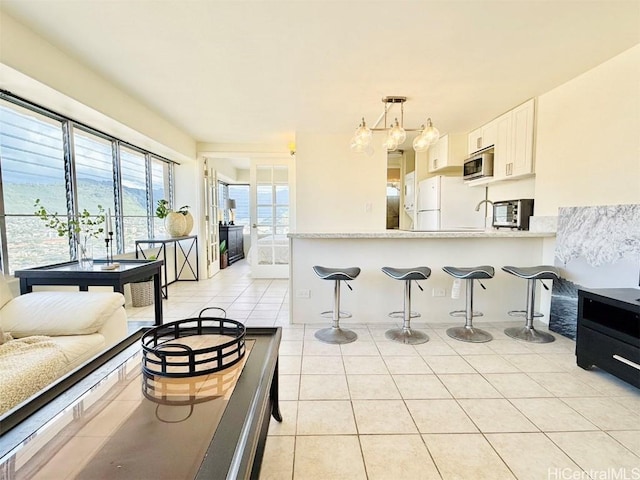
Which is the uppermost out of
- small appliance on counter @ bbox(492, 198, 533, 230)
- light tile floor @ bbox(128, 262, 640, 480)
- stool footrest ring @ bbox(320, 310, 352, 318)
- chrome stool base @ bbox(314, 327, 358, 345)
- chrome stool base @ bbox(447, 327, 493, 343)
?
small appliance on counter @ bbox(492, 198, 533, 230)

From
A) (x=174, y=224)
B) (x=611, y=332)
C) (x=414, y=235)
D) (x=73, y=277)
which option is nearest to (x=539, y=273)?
(x=611, y=332)

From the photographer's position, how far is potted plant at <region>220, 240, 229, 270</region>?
6953 mm

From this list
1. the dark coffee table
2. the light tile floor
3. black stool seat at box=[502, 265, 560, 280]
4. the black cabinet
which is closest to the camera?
the dark coffee table

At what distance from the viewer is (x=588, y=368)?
90.9 inches

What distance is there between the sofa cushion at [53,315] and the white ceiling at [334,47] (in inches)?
70.8

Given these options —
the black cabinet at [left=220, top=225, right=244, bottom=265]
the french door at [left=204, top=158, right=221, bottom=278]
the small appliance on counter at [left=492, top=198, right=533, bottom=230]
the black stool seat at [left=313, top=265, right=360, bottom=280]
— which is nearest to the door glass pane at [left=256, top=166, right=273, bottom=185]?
the french door at [left=204, top=158, right=221, bottom=278]

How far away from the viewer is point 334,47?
2.31 metres

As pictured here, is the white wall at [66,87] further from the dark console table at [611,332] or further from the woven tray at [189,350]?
the dark console table at [611,332]

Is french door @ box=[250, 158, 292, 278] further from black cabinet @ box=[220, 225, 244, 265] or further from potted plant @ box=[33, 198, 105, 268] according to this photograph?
potted plant @ box=[33, 198, 105, 268]

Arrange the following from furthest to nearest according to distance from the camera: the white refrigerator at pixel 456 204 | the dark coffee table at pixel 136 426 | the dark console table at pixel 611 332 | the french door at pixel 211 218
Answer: the french door at pixel 211 218, the white refrigerator at pixel 456 204, the dark console table at pixel 611 332, the dark coffee table at pixel 136 426

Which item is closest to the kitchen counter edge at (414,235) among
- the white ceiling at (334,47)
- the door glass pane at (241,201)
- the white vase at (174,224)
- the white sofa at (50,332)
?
the white ceiling at (334,47)

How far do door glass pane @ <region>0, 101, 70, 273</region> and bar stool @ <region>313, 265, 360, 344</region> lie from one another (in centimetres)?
249

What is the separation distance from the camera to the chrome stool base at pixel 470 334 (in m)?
2.88

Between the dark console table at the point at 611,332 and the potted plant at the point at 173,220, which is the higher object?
the potted plant at the point at 173,220
